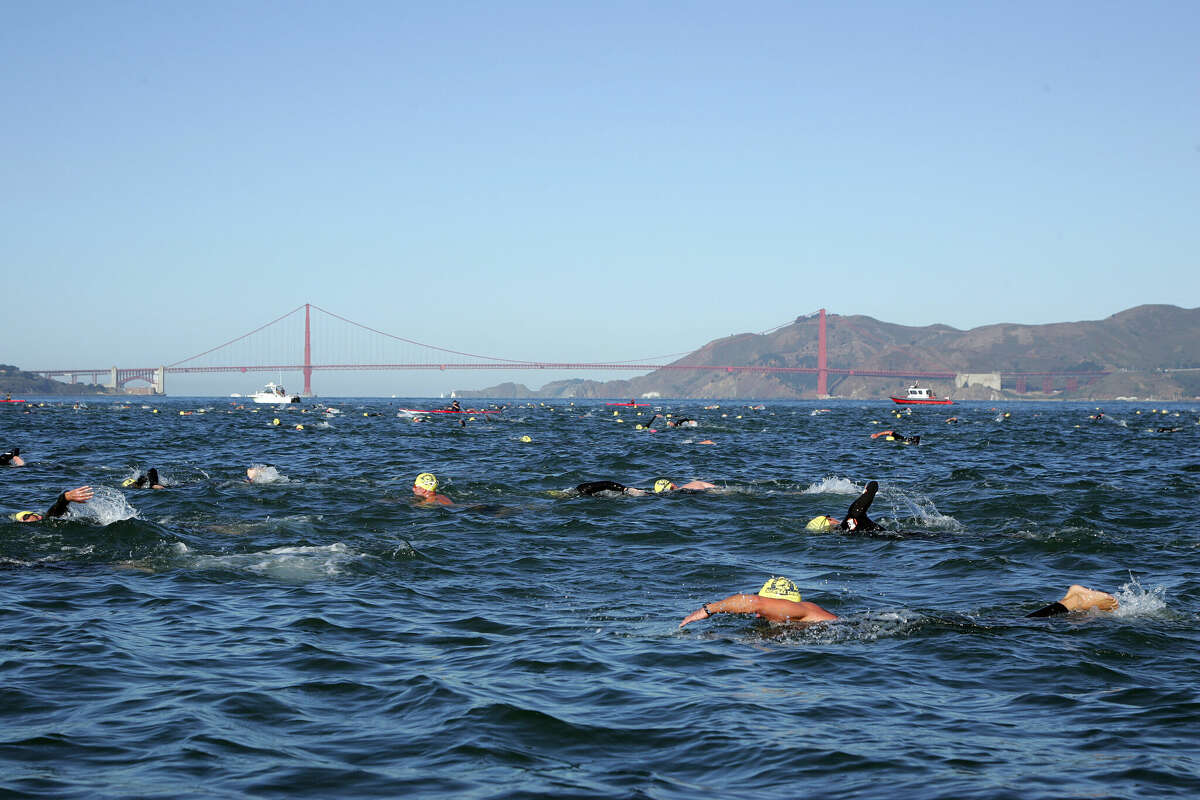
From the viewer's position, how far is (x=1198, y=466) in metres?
30.1

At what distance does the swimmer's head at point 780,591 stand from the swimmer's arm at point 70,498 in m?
9.30

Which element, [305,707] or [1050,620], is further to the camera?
[1050,620]

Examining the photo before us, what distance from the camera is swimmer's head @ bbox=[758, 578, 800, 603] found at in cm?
1060

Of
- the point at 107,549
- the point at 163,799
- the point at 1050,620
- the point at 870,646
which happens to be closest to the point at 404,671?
the point at 163,799

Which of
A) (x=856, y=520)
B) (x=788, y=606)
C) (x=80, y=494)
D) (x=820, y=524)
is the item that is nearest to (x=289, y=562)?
(x=80, y=494)

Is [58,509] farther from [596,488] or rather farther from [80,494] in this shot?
[596,488]

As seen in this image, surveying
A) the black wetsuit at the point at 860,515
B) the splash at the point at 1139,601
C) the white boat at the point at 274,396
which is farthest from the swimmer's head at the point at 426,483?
the white boat at the point at 274,396

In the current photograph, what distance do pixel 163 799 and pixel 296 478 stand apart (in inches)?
759

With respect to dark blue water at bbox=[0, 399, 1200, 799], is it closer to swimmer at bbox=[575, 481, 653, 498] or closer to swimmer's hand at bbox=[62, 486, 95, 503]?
swimmer at bbox=[575, 481, 653, 498]

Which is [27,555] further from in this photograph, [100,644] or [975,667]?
[975,667]

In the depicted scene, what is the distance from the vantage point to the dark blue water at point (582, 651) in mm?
6539

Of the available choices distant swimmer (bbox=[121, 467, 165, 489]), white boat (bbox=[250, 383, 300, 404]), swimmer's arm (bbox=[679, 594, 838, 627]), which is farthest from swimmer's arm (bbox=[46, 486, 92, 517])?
white boat (bbox=[250, 383, 300, 404])

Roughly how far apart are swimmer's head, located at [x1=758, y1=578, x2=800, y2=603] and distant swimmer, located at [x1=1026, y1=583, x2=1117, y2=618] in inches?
101

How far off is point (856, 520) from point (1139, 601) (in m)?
5.42
